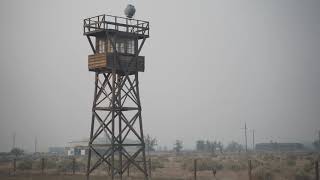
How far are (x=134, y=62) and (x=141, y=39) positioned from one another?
192cm

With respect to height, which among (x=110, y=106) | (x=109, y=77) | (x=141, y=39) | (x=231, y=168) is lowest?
(x=231, y=168)

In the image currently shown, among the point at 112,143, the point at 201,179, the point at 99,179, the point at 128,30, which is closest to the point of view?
the point at 112,143

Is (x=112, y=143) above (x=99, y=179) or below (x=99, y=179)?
above

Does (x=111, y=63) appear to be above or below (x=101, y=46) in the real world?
below

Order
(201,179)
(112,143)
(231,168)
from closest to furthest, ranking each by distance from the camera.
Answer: (112,143), (201,179), (231,168)

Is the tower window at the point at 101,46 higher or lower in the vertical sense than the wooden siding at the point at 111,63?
higher

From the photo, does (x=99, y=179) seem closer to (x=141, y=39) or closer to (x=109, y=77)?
(x=109, y=77)

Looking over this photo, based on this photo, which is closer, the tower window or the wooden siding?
the wooden siding

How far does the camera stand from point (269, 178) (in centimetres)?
3856

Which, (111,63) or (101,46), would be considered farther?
(101,46)

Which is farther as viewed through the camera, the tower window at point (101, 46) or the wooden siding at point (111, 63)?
the tower window at point (101, 46)

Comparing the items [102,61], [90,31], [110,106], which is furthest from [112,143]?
[90,31]

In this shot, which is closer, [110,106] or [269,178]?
[110,106]

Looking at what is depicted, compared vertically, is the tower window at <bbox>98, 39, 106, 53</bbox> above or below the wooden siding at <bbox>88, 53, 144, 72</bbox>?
above
